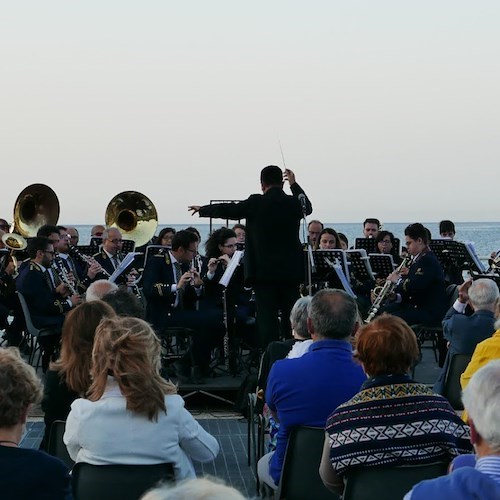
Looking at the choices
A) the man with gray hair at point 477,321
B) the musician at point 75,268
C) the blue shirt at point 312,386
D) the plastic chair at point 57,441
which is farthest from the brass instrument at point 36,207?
the blue shirt at point 312,386

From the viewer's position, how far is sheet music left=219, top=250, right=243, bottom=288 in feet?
31.3

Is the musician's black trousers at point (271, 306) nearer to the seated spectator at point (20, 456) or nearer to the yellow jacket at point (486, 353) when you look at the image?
the yellow jacket at point (486, 353)

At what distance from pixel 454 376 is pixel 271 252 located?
3.01 m

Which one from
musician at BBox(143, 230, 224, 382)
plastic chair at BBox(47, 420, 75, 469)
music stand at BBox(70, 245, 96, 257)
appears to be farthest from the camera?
music stand at BBox(70, 245, 96, 257)

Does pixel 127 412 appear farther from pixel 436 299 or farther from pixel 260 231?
pixel 436 299

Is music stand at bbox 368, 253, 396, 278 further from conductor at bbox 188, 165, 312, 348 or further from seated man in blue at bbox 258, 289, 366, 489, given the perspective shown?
seated man in blue at bbox 258, 289, 366, 489

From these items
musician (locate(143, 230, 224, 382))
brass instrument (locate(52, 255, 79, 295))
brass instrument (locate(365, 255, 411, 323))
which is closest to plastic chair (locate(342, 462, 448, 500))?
musician (locate(143, 230, 224, 382))

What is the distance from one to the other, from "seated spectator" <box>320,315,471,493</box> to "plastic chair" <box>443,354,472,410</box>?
8.96 ft

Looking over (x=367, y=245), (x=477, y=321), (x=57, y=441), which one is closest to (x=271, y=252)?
(x=477, y=321)

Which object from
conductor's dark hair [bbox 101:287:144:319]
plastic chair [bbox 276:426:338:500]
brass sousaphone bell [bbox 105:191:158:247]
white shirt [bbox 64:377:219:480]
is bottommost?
plastic chair [bbox 276:426:338:500]

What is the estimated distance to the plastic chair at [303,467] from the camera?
4387 mm

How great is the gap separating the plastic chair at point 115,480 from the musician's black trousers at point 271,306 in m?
5.38

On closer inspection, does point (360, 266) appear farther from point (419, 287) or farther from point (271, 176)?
point (271, 176)

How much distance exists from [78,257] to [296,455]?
26.2 ft
